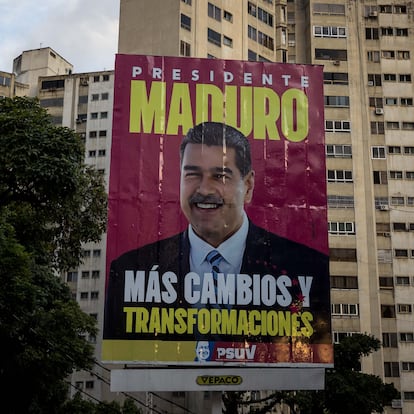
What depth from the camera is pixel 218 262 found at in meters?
19.7

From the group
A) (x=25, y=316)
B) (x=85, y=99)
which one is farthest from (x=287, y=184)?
(x=85, y=99)

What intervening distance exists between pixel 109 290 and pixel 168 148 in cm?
414

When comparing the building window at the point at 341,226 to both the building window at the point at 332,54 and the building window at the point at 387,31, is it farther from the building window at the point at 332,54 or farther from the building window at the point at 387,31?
the building window at the point at 387,31

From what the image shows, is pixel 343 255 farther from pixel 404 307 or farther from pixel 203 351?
pixel 203 351

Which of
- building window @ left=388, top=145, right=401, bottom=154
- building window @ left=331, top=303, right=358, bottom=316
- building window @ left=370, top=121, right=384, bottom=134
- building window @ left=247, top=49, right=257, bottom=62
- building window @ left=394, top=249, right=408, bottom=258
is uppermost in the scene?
building window @ left=247, top=49, right=257, bottom=62

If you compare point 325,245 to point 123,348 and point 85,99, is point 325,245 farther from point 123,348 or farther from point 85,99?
point 85,99

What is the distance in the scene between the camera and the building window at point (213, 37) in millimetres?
49781

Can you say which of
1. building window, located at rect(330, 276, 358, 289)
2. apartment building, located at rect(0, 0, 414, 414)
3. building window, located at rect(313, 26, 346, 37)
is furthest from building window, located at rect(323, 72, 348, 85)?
building window, located at rect(330, 276, 358, 289)

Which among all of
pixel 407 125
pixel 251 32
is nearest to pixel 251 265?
→ pixel 407 125

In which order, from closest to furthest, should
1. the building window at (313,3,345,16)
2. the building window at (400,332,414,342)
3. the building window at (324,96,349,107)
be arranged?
the building window at (400,332,414,342) → the building window at (324,96,349,107) → the building window at (313,3,345,16)

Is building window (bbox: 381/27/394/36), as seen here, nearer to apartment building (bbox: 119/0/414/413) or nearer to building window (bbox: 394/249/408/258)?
apartment building (bbox: 119/0/414/413)

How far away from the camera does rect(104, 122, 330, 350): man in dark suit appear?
19.2 meters

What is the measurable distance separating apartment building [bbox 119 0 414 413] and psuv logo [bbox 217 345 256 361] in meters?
27.7

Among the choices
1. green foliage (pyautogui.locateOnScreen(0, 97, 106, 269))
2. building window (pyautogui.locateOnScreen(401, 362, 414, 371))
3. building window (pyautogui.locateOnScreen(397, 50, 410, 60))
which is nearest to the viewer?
green foliage (pyautogui.locateOnScreen(0, 97, 106, 269))
